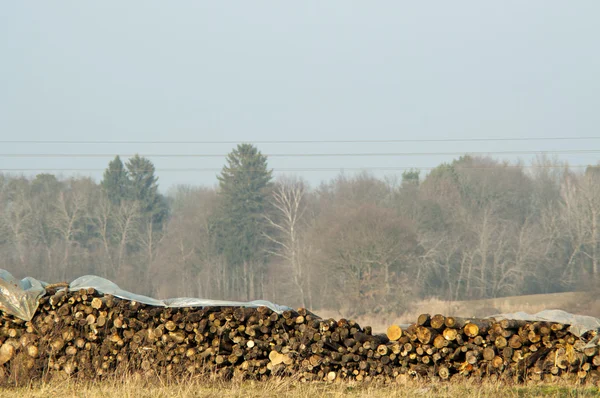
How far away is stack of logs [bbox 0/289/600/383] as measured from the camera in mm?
9586

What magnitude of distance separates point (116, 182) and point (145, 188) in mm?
2852

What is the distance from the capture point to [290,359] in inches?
380

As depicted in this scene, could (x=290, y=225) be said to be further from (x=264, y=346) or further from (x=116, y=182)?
(x=264, y=346)

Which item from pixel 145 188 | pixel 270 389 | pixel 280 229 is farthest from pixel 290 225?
pixel 270 389

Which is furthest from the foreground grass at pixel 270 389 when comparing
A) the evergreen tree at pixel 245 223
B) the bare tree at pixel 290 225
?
the evergreen tree at pixel 245 223

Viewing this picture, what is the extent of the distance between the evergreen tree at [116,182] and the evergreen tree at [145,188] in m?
0.54

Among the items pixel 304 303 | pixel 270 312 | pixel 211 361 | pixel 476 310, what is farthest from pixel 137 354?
pixel 304 303

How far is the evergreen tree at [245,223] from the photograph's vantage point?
58188 mm

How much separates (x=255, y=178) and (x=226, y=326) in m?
51.3

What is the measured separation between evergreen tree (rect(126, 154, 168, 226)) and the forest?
0.13 m

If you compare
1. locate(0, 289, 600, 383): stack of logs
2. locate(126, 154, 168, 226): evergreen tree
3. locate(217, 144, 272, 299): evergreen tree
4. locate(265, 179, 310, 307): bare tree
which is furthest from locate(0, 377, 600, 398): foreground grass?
locate(126, 154, 168, 226): evergreen tree

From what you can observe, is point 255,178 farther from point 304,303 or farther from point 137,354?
point 137,354

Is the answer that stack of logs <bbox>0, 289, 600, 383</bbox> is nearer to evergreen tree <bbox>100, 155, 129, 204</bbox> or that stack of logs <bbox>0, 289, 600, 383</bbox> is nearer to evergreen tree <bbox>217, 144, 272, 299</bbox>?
evergreen tree <bbox>217, 144, 272, 299</bbox>

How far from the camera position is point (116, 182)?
219 ft
